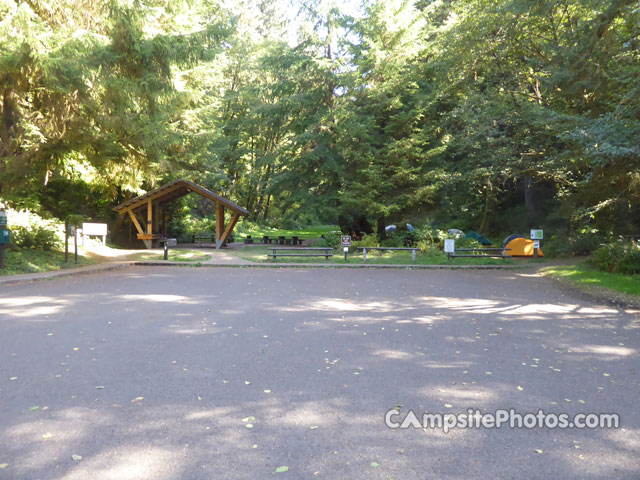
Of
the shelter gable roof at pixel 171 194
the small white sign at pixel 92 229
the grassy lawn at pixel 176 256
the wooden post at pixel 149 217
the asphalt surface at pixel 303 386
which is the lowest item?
the asphalt surface at pixel 303 386

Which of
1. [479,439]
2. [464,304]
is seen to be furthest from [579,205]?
[479,439]

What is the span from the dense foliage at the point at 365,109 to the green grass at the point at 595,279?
8.58 ft

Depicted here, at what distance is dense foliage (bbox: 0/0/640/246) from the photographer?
1290cm

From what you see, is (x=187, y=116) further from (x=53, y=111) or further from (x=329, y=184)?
(x=53, y=111)

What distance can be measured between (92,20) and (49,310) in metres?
10.7

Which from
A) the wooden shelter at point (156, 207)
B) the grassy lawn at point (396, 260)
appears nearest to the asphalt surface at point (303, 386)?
the grassy lawn at point (396, 260)

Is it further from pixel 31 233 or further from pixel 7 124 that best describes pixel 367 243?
pixel 7 124

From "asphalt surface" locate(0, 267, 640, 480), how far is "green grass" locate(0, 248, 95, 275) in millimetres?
5205

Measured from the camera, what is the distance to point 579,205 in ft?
61.5

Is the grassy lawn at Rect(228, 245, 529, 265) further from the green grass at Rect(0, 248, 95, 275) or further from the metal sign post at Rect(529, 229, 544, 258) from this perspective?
the green grass at Rect(0, 248, 95, 275)

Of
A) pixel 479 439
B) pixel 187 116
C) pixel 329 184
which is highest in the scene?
pixel 187 116

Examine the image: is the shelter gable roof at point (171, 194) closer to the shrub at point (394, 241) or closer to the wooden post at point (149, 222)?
the wooden post at point (149, 222)

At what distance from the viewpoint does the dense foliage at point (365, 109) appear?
1290 centimetres

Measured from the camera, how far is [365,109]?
83.9 feet
